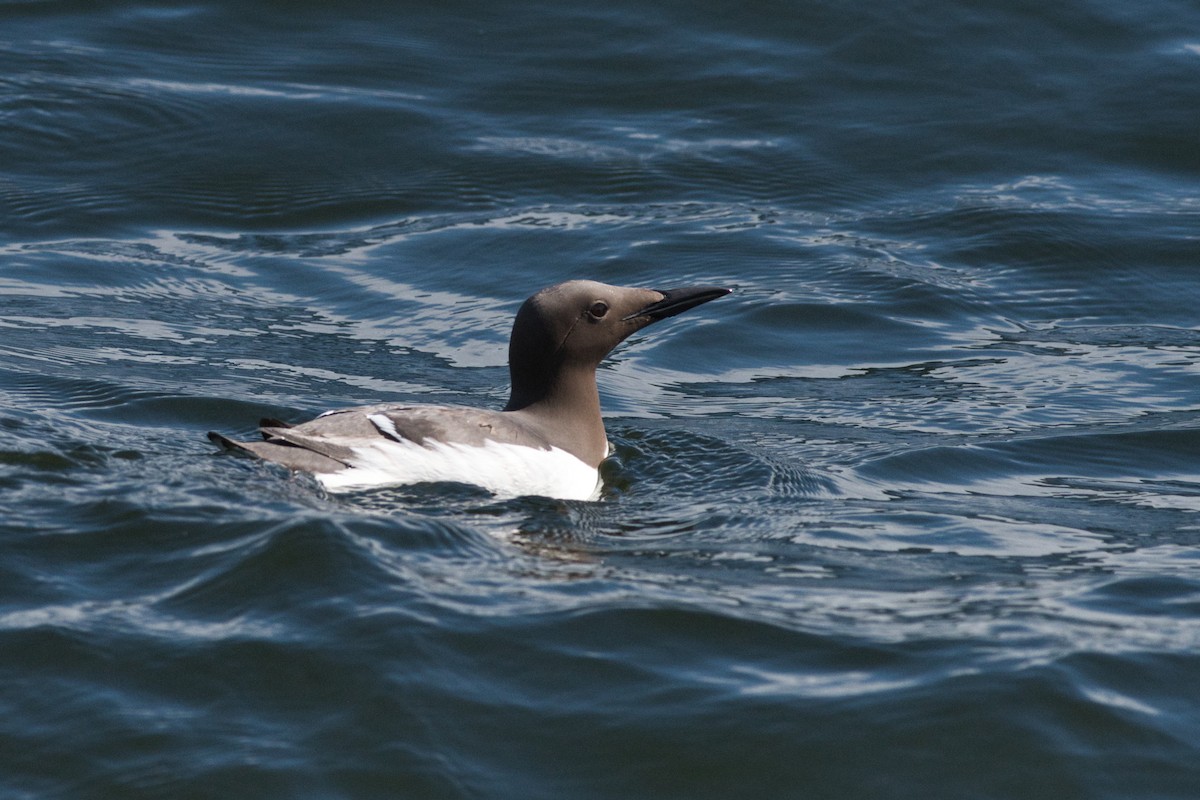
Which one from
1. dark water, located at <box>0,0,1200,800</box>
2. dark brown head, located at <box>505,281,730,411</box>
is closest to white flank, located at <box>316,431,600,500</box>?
dark water, located at <box>0,0,1200,800</box>

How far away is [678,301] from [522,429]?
1.01m

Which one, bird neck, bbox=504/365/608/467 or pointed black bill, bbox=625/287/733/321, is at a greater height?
pointed black bill, bbox=625/287/733/321

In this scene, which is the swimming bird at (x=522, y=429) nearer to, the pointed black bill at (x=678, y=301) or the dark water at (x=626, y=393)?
the pointed black bill at (x=678, y=301)

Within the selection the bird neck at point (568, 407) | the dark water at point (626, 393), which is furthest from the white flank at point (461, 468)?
the bird neck at point (568, 407)

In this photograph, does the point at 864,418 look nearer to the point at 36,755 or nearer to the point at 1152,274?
the point at 1152,274

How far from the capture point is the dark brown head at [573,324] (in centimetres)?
740

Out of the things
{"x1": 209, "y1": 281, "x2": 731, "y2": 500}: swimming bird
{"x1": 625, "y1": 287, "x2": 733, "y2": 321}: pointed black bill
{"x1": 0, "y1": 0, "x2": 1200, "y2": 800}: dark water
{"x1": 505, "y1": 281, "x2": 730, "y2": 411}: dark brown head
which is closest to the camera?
{"x1": 0, "y1": 0, "x2": 1200, "y2": 800}: dark water

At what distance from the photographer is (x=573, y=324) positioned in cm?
745

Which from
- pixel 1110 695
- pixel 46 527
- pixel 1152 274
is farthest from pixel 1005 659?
pixel 1152 274

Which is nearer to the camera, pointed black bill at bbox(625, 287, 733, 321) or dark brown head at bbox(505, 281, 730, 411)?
dark brown head at bbox(505, 281, 730, 411)

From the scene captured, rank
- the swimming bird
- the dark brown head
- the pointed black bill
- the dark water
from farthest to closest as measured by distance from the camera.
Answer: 1. the pointed black bill
2. the dark brown head
3. the swimming bird
4. the dark water

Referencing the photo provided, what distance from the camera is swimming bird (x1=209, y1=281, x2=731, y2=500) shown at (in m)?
6.67

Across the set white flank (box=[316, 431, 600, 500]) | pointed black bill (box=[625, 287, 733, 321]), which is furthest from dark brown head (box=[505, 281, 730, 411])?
white flank (box=[316, 431, 600, 500])

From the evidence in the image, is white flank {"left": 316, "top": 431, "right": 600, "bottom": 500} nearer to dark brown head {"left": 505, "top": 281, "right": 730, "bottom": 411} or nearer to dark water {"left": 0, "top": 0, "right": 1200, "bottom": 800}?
dark water {"left": 0, "top": 0, "right": 1200, "bottom": 800}
